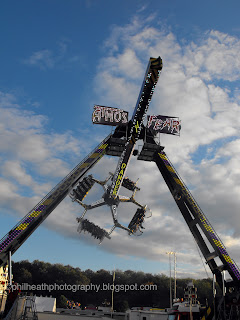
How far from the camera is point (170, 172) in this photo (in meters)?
36.4

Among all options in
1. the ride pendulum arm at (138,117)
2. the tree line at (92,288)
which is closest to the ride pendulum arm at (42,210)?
the ride pendulum arm at (138,117)

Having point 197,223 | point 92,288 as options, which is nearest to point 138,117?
point 197,223

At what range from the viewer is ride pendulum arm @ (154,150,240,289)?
2914 cm

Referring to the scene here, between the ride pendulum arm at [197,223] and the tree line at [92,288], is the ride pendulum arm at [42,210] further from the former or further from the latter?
the tree line at [92,288]

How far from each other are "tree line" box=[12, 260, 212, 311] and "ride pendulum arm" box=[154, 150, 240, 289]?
71818 millimetres

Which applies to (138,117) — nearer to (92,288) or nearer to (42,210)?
(42,210)

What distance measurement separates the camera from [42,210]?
1155 inches

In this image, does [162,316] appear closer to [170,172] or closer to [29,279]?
[170,172]

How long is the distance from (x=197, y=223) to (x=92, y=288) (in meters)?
86.3

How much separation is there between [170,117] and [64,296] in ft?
258

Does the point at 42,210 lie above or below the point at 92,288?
above

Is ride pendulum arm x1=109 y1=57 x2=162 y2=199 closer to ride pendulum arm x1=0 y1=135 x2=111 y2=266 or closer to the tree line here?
ride pendulum arm x1=0 y1=135 x2=111 y2=266

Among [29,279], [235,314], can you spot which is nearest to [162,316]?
[235,314]

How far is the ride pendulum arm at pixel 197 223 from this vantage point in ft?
95.6
